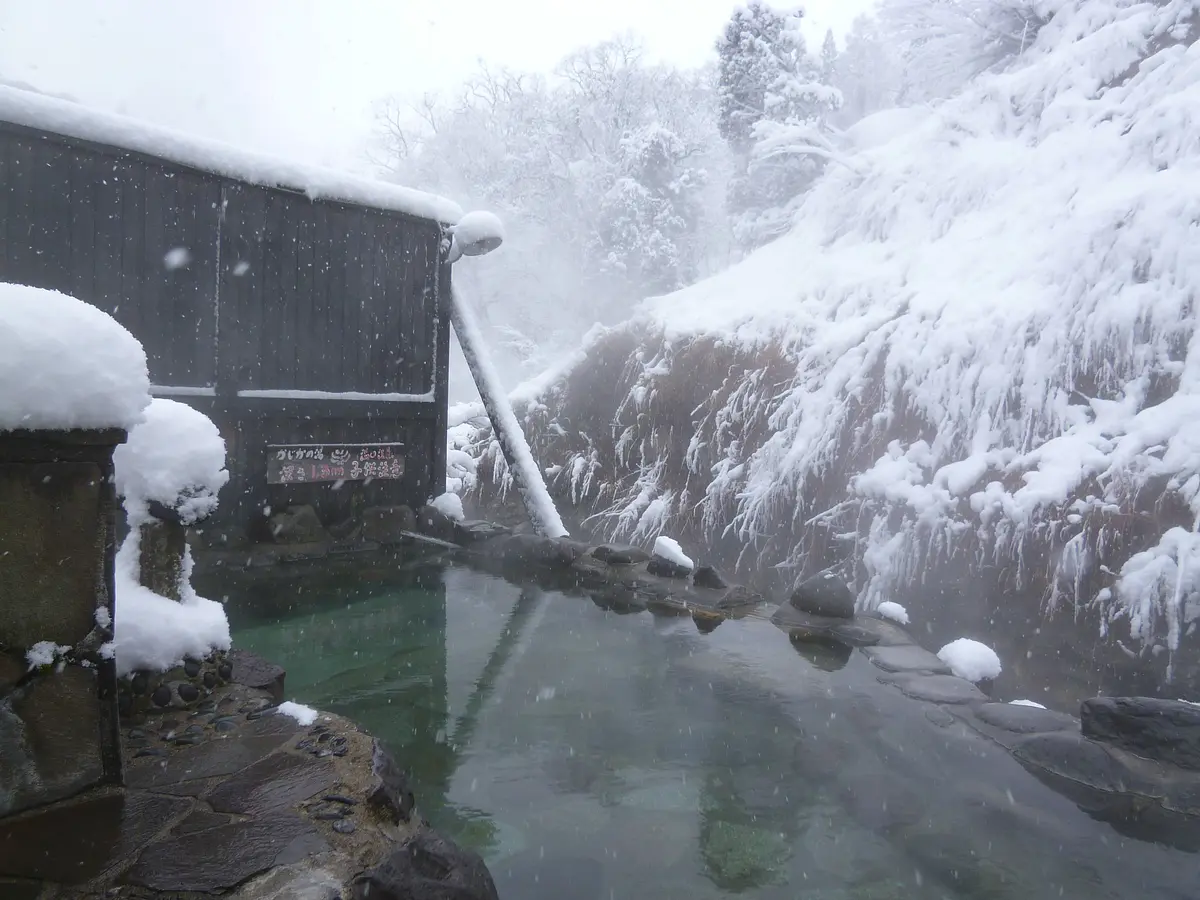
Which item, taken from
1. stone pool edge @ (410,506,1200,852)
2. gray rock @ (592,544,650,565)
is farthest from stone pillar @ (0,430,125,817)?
gray rock @ (592,544,650,565)

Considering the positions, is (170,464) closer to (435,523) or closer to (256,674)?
(256,674)

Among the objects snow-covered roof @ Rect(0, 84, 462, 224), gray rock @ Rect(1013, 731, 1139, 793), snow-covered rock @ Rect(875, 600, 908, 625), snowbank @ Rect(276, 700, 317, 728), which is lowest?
gray rock @ Rect(1013, 731, 1139, 793)

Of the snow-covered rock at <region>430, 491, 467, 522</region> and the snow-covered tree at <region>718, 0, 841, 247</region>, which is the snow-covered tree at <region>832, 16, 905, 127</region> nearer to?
the snow-covered tree at <region>718, 0, 841, 247</region>

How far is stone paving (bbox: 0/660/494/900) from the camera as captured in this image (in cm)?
181

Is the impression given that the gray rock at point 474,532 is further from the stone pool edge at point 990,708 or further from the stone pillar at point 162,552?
the stone pillar at point 162,552

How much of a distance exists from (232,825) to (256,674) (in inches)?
52.5

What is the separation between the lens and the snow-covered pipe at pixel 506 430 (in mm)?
8070

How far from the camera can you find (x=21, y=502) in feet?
6.10

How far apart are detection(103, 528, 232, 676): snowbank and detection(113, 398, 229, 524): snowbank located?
23cm

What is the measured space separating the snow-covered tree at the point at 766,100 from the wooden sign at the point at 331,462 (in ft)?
36.4

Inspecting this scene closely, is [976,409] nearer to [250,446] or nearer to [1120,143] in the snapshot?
[1120,143]

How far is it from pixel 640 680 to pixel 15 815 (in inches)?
127

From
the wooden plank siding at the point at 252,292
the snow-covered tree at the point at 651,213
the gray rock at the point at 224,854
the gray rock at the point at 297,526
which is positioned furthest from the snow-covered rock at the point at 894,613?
the snow-covered tree at the point at 651,213

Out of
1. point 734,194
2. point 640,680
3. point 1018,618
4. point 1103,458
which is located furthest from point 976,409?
point 734,194
